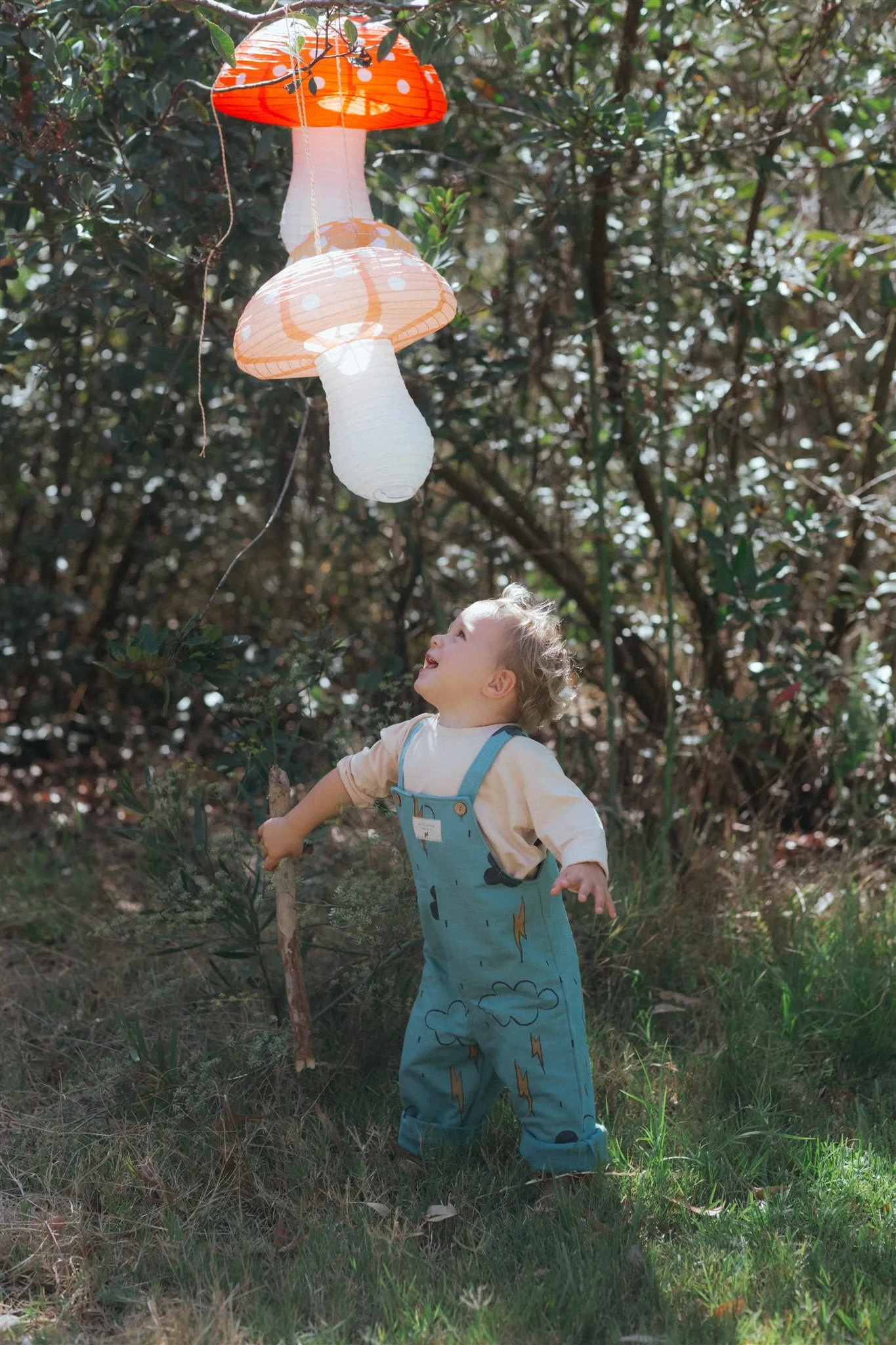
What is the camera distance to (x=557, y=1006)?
2271 millimetres

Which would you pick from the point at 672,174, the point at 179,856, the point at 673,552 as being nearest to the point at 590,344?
the point at 672,174

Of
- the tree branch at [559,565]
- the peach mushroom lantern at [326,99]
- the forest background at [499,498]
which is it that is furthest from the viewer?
the tree branch at [559,565]

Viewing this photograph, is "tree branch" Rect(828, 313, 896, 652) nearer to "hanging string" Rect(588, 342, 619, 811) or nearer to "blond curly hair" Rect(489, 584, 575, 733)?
"hanging string" Rect(588, 342, 619, 811)

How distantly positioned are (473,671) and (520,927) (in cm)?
45

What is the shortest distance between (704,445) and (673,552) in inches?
14.0

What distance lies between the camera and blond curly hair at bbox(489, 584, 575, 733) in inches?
90.2

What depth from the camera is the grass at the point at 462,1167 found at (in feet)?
6.43

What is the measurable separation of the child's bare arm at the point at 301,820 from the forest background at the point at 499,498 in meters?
0.21

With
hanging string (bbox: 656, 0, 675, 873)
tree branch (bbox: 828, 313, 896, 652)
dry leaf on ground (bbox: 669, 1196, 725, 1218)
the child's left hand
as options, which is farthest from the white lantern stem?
tree branch (bbox: 828, 313, 896, 652)

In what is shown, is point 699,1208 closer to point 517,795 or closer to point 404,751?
point 517,795

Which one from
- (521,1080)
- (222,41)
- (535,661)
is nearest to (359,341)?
(222,41)

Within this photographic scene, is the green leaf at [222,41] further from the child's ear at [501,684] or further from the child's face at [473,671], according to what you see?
the child's ear at [501,684]

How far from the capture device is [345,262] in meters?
2.02

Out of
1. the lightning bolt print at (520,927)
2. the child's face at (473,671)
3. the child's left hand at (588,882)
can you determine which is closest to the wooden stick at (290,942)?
the child's face at (473,671)
